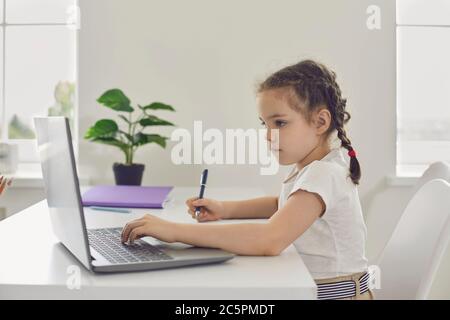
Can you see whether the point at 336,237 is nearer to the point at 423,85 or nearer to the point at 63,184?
the point at 63,184

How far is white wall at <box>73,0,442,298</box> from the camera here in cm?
213

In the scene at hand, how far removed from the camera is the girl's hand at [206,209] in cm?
125

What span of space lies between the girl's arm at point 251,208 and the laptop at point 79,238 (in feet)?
1.04

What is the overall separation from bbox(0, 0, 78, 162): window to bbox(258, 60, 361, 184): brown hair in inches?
46.6

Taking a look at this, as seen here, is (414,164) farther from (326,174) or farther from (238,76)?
(326,174)

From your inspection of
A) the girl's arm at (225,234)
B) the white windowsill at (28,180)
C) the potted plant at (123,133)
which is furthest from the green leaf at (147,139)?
the girl's arm at (225,234)

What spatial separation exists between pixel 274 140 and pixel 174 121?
3.19ft

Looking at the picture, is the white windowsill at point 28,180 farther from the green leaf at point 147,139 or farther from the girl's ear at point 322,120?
the girl's ear at point 322,120

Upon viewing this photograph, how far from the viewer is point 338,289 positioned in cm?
113

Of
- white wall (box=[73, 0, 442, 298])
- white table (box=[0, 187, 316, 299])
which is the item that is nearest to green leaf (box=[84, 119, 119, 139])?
white wall (box=[73, 0, 442, 298])

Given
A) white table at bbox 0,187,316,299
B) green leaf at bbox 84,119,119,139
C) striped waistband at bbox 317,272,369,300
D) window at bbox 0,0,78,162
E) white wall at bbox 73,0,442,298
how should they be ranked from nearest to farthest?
1. white table at bbox 0,187,316,299
2. striped waistband at bbox 317,272,369,300
3. green leaf at bbox 84,119,119,139
4. white wall at bbox 73,0,442,298
5. window at bbox 0,0,78,162

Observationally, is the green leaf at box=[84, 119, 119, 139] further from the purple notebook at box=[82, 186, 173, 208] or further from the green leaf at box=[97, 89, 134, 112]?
the purple notebook at box=[82, 186, 173, 208]

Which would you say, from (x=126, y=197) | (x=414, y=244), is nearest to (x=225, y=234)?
(x=414, y=244)
